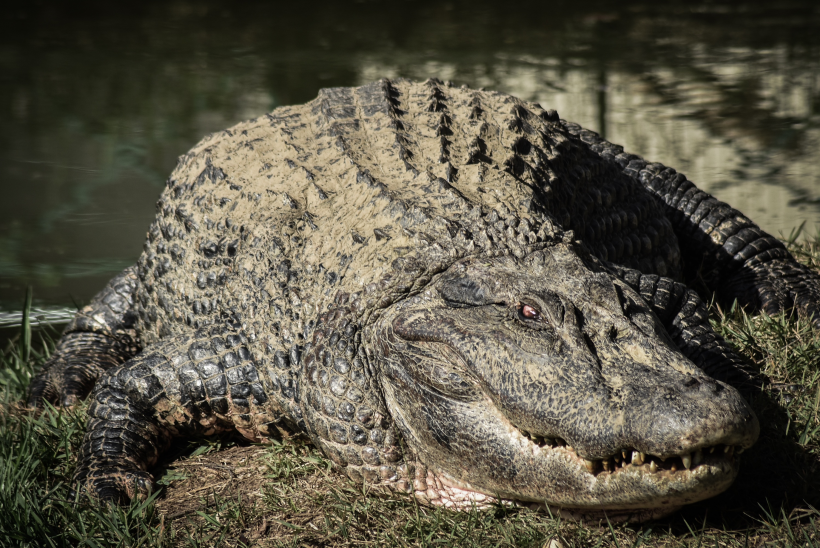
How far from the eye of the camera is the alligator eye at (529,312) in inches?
90.0

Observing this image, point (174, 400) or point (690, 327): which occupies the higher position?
point (690, 327)

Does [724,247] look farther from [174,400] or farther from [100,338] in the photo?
[100,338]

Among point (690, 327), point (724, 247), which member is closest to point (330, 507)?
point (690, 327)

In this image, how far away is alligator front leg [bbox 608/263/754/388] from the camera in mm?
2855

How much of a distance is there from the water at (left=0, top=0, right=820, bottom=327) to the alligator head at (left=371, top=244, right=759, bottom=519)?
3.50m

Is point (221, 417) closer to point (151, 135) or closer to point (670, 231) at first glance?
point (670, 231)

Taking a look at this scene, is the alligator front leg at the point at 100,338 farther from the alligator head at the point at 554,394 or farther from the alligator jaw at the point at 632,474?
the alligator jaw at the point at 632,474

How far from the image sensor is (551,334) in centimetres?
222

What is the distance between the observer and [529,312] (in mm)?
2301

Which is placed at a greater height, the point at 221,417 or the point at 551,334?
the point at 551,334

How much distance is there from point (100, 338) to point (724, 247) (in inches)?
134

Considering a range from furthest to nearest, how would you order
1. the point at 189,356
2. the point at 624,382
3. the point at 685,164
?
the point at 685,164
the point at 189,356
the point at 624,382

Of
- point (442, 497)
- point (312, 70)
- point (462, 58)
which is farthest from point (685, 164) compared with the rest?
point (442, 497)

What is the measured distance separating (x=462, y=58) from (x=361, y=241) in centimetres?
703
